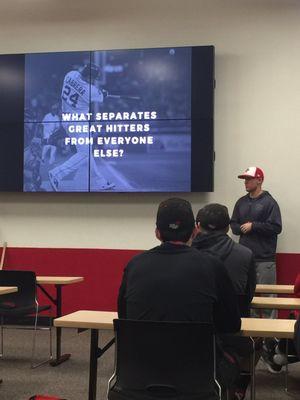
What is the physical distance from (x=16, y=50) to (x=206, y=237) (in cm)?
441

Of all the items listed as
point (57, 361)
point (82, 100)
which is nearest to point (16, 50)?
point (82, 100)

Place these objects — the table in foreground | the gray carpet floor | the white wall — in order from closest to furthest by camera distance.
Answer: the table in foreground, the gray carpet floor, the white wall

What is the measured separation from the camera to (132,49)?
602cm

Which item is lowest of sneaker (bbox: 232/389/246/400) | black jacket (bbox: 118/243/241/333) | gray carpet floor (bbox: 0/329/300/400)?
gray carpet floor (bbox: 0/329/300/400)

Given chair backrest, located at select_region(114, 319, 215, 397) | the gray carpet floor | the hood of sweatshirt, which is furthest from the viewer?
the gray carpet floor

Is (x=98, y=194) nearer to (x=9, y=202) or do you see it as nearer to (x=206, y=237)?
(x=9, y=202)

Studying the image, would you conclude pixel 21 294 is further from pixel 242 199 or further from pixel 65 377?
pixel 242 199

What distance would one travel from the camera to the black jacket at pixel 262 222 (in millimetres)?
5496

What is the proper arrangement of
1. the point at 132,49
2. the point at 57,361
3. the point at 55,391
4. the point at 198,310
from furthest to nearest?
Result: 1. the point at 132,49
2. the point at 57,361
3. the point at 55,391
4. the point at 198,310

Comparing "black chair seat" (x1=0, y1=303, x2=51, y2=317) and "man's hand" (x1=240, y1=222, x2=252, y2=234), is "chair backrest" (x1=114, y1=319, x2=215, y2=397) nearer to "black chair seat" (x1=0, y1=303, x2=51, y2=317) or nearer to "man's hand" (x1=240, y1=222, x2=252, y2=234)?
"black chair seat" (x1=0, y1=303, x2=51, y2=317)

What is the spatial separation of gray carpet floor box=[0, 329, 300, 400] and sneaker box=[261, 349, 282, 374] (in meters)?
0.04

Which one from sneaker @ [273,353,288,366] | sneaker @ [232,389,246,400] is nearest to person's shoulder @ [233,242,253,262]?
sneaker @ [232,389,246,400]

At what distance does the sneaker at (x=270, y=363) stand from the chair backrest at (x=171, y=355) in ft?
Answer: 7.16

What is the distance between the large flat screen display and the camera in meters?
5.82
